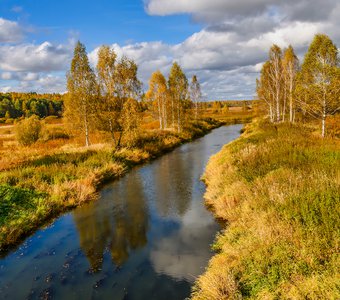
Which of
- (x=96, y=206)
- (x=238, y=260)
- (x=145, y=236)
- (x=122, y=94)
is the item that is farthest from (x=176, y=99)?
(x=238, y=260)

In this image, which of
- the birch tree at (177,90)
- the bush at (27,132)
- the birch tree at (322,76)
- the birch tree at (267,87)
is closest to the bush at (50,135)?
the bush at (27,132)

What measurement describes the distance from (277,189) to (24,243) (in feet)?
29.9

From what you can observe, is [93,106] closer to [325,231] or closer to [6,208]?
[6,208]

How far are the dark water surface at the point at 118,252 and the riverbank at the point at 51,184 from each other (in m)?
0.62

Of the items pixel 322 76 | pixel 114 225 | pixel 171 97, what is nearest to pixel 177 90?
pixel 171 97

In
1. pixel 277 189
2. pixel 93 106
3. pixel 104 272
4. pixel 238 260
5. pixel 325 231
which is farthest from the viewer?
pixel 93 106

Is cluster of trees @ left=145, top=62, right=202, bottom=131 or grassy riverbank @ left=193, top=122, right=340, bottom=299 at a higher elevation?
cluster of trees @ left=145, top=62, right=202, bottom=131

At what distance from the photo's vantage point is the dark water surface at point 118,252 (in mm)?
7617

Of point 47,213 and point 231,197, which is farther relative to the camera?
point 47,213

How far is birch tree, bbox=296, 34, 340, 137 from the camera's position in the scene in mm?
23453

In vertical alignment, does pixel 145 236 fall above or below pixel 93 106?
below

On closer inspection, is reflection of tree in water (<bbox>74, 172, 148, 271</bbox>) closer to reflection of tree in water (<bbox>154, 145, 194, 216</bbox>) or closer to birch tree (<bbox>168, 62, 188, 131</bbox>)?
reflection of tree in water (<bbox>154, 145, 194, 216</bbox>)

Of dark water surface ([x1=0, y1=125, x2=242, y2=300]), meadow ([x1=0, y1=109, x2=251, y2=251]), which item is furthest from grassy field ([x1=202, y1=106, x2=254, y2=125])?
dark water surface ([x1=0, y1=125, x2=242, y2=300])

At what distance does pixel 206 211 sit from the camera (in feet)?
43.1
